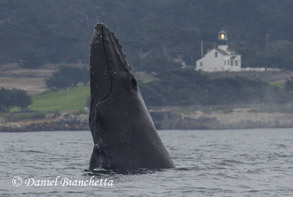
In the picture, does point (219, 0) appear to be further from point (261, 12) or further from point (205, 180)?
point (205, 180)

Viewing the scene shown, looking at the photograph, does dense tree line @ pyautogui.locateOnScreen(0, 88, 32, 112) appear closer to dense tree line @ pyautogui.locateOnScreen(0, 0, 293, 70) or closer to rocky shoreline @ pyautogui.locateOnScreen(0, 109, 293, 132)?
rocky shoreline @ pyautogui.locateOnScreen(0, 109, 293, 132)

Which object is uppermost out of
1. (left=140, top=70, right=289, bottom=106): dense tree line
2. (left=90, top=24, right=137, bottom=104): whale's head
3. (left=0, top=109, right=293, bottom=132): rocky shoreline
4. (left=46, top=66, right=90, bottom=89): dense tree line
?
(left=46, top=66, right=90, bottom=89): dense tree line

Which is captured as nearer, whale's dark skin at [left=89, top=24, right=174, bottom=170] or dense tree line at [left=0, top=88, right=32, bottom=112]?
whale's dark skin at [left=89, top=24, right=174, bottom=170]

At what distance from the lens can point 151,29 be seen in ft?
561

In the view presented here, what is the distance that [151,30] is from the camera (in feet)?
561

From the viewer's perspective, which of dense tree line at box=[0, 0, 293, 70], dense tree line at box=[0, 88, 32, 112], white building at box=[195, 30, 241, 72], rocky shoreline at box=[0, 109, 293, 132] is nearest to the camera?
rocky shoreline at box=[0, 109, 293, 132]

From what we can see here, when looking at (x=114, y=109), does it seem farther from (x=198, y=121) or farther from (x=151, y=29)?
(x=151, y=29)

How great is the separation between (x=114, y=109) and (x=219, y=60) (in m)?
152

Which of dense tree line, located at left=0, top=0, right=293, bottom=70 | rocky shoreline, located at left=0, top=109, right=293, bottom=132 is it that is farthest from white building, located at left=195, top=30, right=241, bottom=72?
rocky shoreline, located at left=0, top=109, right=293, bottom=132

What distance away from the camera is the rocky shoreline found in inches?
4934

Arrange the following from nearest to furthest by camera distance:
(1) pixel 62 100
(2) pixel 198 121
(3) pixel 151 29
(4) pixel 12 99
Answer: (2) pixel 198 121
(4) pixel 12 99
(1) pixel 62 100
(3) pixel 151 29

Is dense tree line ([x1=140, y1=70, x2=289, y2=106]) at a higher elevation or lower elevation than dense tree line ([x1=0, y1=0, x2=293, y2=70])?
lower

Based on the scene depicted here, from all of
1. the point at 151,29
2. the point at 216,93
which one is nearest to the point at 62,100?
the point at 216,93

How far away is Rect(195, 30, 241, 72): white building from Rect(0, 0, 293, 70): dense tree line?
2.33 metres
